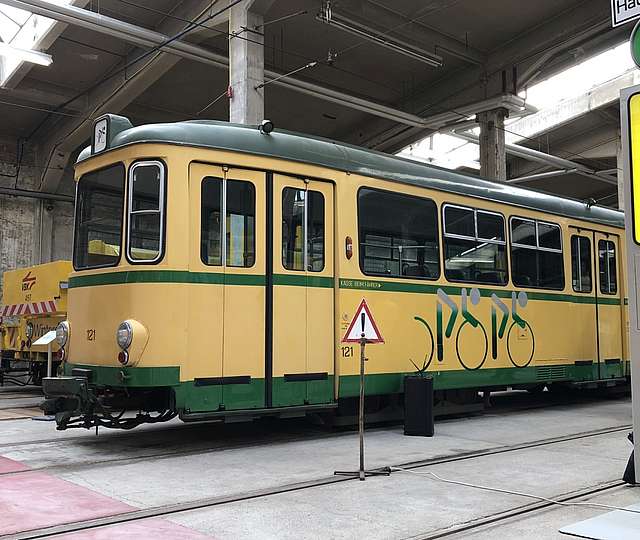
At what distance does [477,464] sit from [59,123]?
802 inches

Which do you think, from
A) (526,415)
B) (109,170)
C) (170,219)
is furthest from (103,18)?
(526,415)

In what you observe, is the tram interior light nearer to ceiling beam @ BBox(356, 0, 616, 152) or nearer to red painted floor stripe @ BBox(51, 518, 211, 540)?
red painted floor stripe @ BBox(51, 518, 211, 540)

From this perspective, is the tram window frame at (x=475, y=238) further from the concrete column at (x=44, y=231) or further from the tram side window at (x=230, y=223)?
the concrete column at (x=44, y=231)

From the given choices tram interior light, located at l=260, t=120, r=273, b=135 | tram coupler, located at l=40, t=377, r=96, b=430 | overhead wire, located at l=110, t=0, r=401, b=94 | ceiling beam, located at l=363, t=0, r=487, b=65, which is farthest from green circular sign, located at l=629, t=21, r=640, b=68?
ceiling beam, located at l=363, t=0, r=487, b=65

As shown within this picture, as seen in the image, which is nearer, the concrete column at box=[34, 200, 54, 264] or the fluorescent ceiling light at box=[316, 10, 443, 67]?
the fluorescent ceiling light at box=[316, 10, 443, 67]

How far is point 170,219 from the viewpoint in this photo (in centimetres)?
822

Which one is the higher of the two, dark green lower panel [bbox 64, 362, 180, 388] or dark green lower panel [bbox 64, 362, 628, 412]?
dark green lower panel [bbox 64, 362, 180, 388]

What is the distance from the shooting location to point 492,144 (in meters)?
23.9

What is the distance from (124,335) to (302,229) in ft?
8.43

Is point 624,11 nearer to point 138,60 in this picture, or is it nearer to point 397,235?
point 397,235

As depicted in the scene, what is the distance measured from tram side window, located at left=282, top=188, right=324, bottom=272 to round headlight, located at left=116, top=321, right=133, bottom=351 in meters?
2.04

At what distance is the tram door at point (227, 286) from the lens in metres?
8.28

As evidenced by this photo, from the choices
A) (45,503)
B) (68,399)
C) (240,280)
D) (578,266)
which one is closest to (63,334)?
(68,399)

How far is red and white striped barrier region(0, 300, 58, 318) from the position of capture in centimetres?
1478
